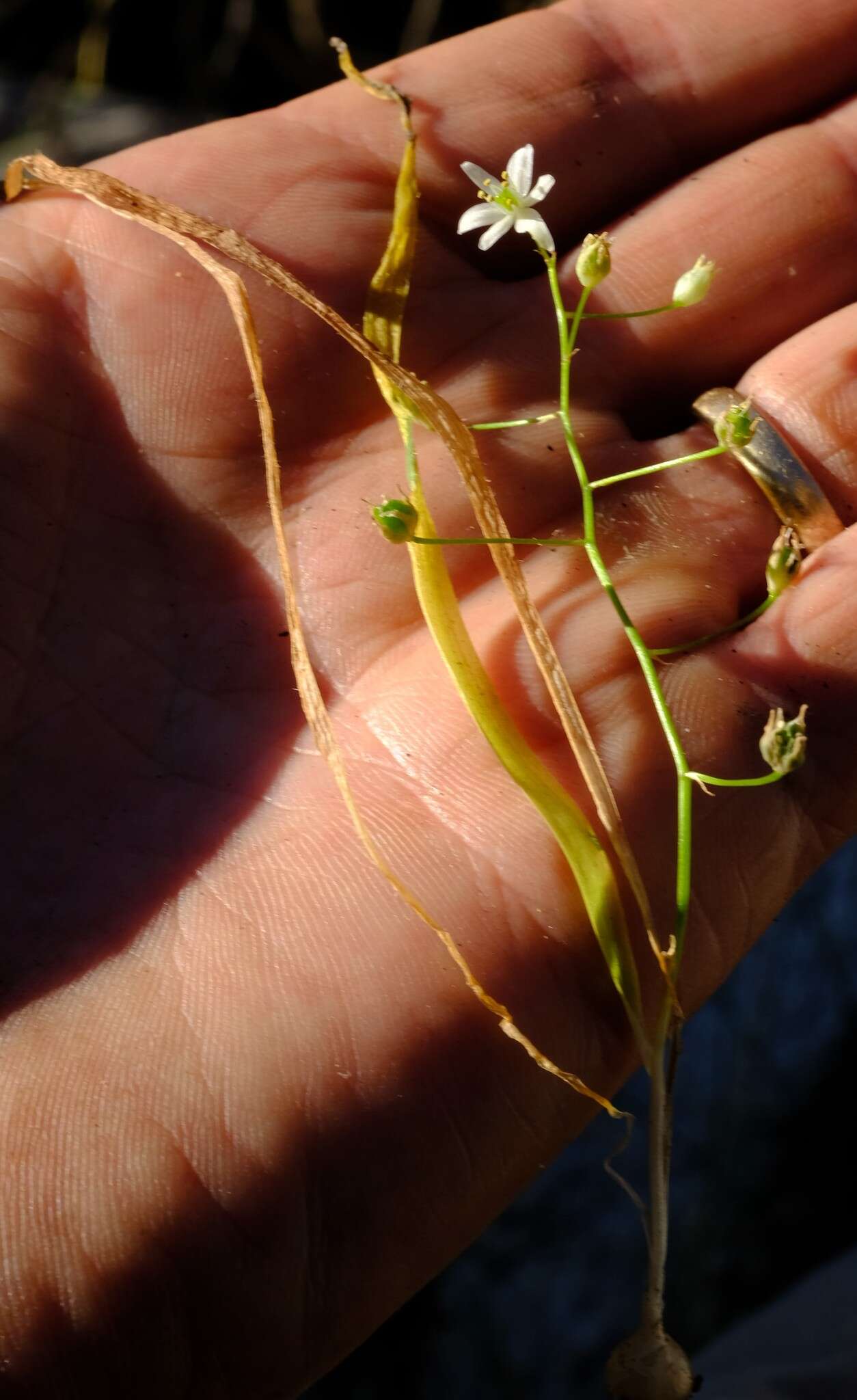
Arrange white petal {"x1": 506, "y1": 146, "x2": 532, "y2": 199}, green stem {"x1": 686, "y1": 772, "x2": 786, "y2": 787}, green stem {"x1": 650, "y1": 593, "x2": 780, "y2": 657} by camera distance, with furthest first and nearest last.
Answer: white petal {"x1": 506, "y1": 146, "x2": 532, "y2": 199} < green stem {"x1": 650, "y1": 593, "x2": 780, "y2": 657} < green stem {"x1": 686, "y1": 772, "x2": 786, "y2": 787}

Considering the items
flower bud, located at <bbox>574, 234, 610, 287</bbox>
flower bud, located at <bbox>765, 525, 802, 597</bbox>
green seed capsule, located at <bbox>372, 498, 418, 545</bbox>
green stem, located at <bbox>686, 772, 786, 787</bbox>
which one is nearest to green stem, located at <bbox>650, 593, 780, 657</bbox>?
flower bud, located at <bbox>765, 525, 802, 597</bbox>

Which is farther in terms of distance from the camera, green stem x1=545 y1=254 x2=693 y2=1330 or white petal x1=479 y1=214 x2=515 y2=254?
white petal x1=479 y1=214 x2=515 y2=254

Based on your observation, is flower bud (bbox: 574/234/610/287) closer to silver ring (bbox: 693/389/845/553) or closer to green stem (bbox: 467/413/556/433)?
green stem (bbox: 467/413/556/433)

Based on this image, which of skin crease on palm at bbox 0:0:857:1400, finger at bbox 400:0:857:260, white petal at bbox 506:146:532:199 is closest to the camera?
skin crease on palm at bbox 0:0:857:1400

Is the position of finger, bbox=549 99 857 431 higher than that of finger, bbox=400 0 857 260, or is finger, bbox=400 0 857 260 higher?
finger, bbox=400 0 857 260

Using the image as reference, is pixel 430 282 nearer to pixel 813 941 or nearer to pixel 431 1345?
pixel 813 941

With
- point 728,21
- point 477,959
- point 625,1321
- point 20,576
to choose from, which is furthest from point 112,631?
point 625,1321

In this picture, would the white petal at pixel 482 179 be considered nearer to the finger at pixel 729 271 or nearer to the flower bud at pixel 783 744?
the finger at pixel 729 271
